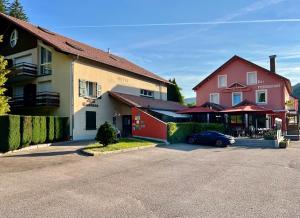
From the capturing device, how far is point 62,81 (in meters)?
24.7

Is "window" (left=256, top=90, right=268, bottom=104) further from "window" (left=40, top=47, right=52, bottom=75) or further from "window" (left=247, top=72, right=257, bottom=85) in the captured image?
"window" (left=40, top=47, right=52, bottom=75)

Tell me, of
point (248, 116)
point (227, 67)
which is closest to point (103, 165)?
point (248, 116)

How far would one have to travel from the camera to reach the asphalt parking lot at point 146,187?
7180 millimetres

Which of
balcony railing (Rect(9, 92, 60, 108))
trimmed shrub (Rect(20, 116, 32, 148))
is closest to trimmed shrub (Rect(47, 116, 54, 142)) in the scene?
trimmed shrub (Rect(20, 116, 32, 148))

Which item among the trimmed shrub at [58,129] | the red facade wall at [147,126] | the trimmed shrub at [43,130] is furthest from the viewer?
the red facade wall at [147,126]

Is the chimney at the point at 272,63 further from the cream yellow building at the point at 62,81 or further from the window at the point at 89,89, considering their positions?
the window at the point at 89,89

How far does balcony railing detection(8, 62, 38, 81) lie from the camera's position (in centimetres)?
2575

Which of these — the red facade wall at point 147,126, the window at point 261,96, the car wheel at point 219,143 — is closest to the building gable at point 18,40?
the red facade wall at point 147,126

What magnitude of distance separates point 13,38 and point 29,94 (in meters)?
6.30

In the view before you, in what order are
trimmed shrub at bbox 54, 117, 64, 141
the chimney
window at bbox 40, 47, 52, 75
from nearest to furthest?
trimmed shrub at bbox 54, 117, 64, 141
window at bbox 40, 47, 52, 75
the chimney

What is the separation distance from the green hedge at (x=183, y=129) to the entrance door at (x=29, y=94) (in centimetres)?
1200

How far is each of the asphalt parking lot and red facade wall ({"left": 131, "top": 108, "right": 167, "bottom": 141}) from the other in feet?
27.4

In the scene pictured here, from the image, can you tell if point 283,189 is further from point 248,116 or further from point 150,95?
point 150,95

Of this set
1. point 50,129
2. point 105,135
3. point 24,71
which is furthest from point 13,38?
point 105,135
